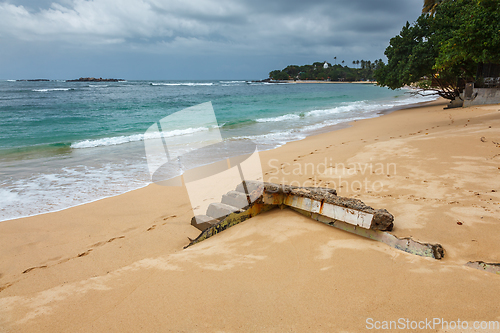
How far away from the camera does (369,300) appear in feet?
5.95

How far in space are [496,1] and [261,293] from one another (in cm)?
1638

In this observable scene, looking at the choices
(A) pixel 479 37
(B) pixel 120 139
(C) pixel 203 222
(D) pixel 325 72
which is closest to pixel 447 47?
(A) pixel 479 37

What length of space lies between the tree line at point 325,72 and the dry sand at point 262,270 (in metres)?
161

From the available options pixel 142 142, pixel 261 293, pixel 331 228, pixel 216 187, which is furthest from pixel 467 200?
pixel 142 142

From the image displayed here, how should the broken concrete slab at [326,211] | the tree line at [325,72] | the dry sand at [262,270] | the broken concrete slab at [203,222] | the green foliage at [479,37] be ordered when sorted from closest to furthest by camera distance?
the dry sand at [262,270] → the broken concrete slab at [326,211] → the broken concrete slab at [203,222] → the green foliage at [479,37] → the tree line at [325,72]

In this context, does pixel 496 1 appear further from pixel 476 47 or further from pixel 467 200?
pixel 467 200

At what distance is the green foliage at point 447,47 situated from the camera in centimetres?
1186

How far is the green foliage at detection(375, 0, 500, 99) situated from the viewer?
38.9 feet

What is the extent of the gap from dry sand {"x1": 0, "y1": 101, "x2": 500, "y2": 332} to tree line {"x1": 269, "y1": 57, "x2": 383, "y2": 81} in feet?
527

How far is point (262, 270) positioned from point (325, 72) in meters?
172

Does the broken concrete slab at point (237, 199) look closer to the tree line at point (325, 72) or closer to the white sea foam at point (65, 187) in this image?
the white sea foam at point (65, 187)

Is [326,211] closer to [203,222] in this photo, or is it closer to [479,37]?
[203,222]

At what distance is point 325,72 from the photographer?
15838 cm

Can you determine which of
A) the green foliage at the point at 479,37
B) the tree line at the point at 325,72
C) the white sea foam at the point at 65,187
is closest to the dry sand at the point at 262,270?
the white sea foam at the point at 65,187
